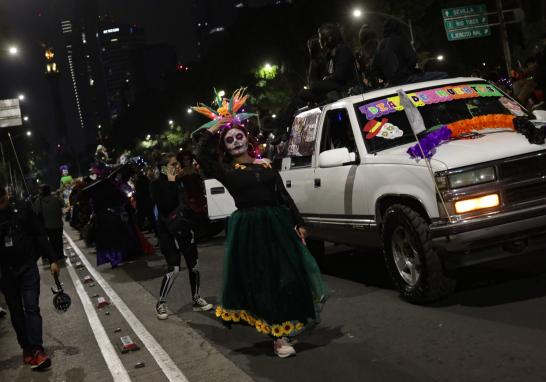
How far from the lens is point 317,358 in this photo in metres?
5.46

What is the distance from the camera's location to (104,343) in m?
7.23

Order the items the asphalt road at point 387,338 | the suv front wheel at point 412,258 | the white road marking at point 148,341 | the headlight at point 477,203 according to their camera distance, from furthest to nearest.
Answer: the suv front wheel at point 412,258, the headlight at point 477,203, the white road marking at point 148,341, the asphalt road at point 387,338

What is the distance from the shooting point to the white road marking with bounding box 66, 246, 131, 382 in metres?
5.97

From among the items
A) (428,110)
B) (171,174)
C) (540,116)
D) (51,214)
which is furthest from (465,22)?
(171,174)

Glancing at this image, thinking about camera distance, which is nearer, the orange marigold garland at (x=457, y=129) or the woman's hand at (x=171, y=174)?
the orange marigold garland at (x=457, y=129)

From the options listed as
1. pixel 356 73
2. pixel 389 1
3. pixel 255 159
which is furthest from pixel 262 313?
pixel 389 1

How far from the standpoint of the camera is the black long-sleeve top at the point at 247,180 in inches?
222

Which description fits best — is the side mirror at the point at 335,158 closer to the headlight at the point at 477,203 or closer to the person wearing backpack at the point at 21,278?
the headlight at the point at 477,203

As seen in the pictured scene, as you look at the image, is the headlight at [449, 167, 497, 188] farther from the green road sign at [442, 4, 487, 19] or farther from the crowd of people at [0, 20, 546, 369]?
the green road sign at [442, 4, 487, 19]

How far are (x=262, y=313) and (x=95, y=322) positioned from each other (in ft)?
12.2

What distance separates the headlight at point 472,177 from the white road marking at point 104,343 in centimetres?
329

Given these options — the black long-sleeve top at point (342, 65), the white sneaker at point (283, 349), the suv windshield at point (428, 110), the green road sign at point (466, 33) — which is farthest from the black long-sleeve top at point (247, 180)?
the green road sign at point (466, 33)

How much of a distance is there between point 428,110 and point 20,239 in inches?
176

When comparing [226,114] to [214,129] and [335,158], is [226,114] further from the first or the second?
[335,158]
